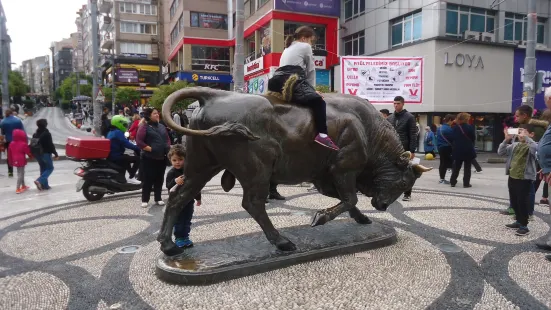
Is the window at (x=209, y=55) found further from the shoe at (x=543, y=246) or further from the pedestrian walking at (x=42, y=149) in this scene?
the shoe at (x=543, y=246)

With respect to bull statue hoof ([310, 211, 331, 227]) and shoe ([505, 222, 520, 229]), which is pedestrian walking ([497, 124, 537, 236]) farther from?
bull statue hoof ([310, 211, 331, 227])

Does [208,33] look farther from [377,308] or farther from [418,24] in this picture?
[377,308]

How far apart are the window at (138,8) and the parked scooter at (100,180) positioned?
2125 inches

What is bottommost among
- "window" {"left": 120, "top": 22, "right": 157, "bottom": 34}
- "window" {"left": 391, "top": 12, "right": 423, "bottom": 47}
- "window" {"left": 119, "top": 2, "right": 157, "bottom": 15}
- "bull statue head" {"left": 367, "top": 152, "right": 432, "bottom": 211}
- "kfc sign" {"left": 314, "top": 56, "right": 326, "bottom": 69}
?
"bull statue head" {"left": 367, "top": 152, "right": 432, "bottom": 211}

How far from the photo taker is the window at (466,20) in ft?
61.1

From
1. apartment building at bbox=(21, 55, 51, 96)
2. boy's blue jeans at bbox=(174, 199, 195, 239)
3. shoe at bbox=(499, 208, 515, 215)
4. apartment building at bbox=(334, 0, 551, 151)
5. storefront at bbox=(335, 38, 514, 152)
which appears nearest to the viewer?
boy's blue jeans at bbox=(174, 199, 195, 239)

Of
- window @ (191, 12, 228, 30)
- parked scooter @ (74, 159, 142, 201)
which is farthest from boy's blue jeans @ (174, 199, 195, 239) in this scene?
window @ (191, 12, 228, 30)

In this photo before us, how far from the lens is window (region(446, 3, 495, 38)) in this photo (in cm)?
1861

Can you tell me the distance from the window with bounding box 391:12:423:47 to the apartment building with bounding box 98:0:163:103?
129ft

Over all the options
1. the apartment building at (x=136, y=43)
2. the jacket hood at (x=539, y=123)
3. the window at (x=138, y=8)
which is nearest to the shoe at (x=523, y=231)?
the jacket hood at (x=539, y=123)

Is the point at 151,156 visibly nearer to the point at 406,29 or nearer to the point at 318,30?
the point at 406,29

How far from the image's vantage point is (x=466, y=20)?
1912cm

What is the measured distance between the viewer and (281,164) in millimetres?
3965

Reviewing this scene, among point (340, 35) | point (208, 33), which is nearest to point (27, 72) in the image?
point (208, 33)
